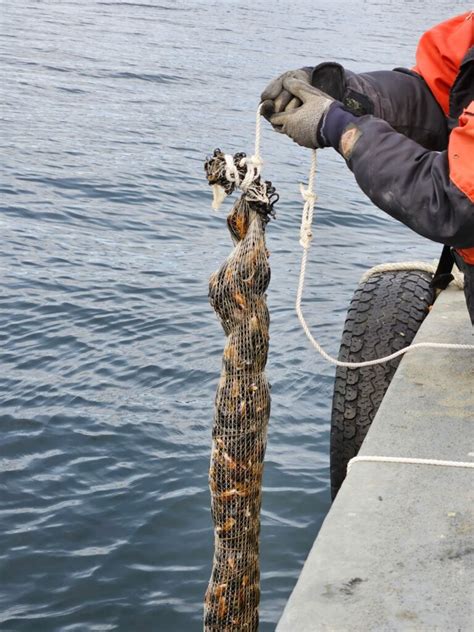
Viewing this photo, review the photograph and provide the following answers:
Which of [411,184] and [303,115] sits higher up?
[303,115]

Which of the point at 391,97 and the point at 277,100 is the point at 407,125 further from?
the point at 277,100

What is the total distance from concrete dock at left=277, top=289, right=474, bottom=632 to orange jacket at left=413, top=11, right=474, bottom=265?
2.25 feet

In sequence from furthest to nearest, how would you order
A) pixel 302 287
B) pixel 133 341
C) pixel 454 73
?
1. pixel 133 341
2. pixel 302 287
3. pixel 454 73

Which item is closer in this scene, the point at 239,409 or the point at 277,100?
the point at 239,409

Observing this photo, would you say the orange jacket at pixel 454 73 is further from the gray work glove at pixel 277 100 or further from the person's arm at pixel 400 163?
the gray work glove at pixel 277 100

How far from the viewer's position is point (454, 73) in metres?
4.59

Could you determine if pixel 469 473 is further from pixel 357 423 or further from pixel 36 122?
pixel 36 122

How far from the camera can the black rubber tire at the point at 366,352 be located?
17.9ft

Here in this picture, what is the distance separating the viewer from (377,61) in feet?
94.1

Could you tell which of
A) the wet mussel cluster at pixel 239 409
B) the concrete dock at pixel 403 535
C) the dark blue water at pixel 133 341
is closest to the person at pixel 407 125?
the wet mussel cluster at pixel 239 409

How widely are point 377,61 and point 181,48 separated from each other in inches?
221

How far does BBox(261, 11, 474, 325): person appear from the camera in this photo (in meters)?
3.62

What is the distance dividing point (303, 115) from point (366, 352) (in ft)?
6.37

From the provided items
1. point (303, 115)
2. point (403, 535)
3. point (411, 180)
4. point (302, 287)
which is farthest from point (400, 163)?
point (403, 535)
